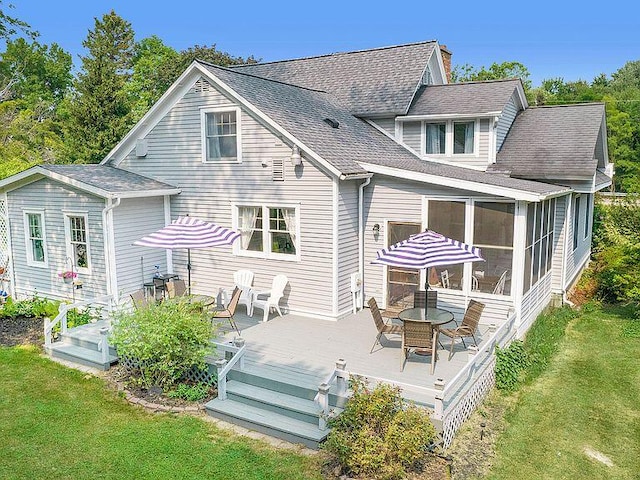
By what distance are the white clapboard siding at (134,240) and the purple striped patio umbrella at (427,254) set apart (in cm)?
696

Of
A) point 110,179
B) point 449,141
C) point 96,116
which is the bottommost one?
point 110,179

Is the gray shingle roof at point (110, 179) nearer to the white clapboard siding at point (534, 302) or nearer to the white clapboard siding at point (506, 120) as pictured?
the white clapboard siding at point (534, 302)

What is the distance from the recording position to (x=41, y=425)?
8.09 m

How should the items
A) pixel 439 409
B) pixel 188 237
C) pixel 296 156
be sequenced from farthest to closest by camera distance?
pixel 296 156, pixel 188 237, pixel 439 409

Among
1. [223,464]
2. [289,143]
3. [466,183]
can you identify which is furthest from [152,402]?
[466,183]

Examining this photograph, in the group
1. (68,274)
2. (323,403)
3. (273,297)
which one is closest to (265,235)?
(273,297)

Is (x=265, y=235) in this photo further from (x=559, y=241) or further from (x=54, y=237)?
(x=559, y=241)

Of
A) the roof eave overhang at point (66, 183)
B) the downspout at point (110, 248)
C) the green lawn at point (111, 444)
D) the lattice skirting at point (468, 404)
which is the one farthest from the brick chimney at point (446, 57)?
the green lawn at point (111, 444)

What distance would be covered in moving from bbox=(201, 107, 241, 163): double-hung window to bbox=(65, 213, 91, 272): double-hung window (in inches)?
142

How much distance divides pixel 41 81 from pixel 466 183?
50.4m

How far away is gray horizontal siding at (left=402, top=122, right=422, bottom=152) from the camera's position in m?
16.1

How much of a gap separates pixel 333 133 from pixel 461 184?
13.5 ft

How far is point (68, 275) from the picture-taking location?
1366 centimetres

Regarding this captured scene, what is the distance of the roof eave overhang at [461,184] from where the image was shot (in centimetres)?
1030
